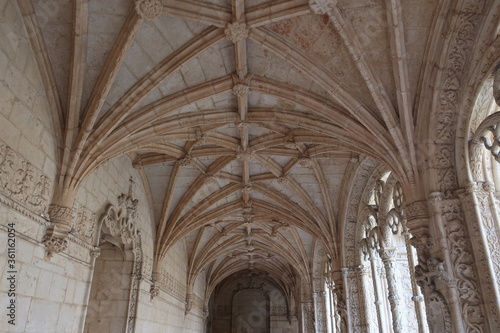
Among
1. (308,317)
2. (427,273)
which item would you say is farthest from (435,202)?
(308,317)

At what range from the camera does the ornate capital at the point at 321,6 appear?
17.4 feet

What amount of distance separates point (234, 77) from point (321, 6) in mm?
2129

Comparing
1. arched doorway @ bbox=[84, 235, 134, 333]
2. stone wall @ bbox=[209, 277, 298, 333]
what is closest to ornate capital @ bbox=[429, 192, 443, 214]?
arched doorway @ bbox=[84, 235, 134, 333]

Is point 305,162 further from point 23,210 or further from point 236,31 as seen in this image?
point 23,210

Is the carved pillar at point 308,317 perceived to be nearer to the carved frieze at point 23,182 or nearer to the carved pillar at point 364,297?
the carved pillar at point 364,297

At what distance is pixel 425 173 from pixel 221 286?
21806mm

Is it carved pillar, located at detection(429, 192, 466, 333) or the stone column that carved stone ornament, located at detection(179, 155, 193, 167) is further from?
the stone column

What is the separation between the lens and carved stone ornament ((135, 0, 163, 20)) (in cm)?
531

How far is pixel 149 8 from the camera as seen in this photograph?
535cm

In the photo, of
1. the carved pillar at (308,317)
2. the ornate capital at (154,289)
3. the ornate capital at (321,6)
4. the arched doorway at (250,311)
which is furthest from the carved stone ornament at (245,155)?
the arched doorway at (250,311)

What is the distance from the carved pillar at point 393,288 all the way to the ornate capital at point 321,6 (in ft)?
16.7

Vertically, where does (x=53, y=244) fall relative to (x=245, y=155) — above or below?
below

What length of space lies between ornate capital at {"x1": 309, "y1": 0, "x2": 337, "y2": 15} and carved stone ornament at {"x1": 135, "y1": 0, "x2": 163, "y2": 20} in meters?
2.11

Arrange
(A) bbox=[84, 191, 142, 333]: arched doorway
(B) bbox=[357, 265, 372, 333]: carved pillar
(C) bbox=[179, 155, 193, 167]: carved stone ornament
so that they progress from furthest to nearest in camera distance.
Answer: (B) bbox=[357, 265, 372, 333]: carved pillar
(C) bbox=[179, 155, 193, 167]: carved stone ornament
(A) bbox=[84, 191, 142, 333]: arched doorway
